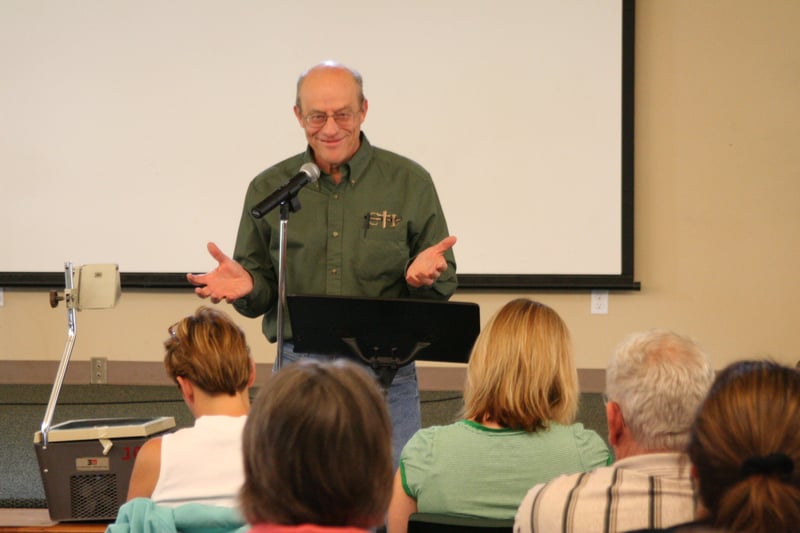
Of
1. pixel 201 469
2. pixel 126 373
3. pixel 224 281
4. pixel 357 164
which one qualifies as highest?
pixel 357 164

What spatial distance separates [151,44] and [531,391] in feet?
14.3

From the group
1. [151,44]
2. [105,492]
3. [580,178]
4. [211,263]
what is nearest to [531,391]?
[105,492]

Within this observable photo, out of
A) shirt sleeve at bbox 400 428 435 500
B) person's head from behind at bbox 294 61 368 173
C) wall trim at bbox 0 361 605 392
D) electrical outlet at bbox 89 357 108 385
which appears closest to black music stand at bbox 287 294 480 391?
shirt sleeve at bbox 400 428 435 500

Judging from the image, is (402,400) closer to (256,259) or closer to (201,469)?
(256,259)

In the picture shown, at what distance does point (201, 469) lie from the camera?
2240 mm

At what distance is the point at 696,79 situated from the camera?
5.58 meters

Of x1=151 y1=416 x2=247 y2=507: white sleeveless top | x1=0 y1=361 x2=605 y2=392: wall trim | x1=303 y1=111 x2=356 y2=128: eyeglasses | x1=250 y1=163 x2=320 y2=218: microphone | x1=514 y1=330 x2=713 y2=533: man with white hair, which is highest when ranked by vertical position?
x1=303 y1=111 x2=356 y2=128: eyeglasses

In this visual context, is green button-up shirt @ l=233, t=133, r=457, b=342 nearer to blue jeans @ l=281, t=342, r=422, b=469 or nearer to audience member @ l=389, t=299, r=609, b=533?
blue jeans @ l=281, t=342, r=422, b=469

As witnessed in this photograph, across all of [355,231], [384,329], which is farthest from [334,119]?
[384,329]

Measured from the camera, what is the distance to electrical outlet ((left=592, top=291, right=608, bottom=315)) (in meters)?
5.69

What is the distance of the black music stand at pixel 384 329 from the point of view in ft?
8.23

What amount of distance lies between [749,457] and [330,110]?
1.93 m

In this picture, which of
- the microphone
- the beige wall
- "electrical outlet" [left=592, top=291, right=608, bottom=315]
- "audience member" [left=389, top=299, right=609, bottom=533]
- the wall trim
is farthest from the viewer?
the wall trim

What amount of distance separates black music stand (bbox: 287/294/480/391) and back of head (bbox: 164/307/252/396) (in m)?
0.24
